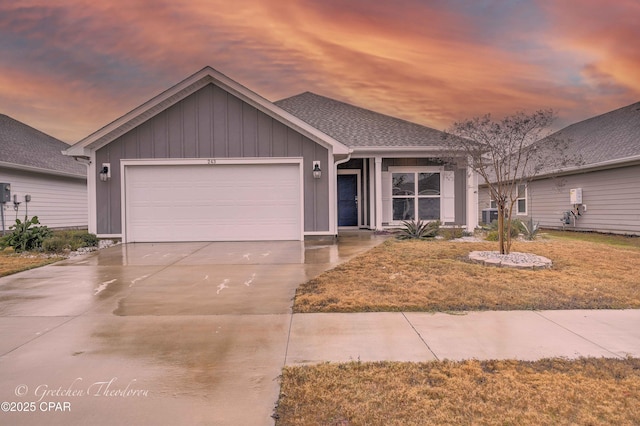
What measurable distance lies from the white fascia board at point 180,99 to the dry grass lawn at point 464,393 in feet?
30.9

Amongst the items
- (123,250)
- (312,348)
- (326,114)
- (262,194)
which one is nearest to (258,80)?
(326,114)

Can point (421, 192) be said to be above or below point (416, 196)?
above

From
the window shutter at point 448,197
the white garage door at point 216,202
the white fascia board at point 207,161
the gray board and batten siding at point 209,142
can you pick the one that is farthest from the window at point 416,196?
the white fascia board at point 207,161

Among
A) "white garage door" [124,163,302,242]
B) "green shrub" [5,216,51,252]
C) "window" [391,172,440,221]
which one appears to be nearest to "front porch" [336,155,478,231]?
"window" [391,172,440,221]

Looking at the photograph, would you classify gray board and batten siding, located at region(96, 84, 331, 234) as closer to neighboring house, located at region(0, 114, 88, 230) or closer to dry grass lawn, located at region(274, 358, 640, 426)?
neighboring house, located at region(0, 114, 88, 230)

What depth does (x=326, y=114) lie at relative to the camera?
671 inches

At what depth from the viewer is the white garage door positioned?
12469 mm

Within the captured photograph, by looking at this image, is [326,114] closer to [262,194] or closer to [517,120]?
[262,194]

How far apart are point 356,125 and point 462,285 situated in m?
10.7

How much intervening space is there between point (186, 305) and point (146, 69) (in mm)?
11778

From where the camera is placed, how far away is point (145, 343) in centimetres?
398

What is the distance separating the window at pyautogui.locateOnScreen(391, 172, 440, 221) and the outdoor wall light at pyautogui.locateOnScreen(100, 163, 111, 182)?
936 cm

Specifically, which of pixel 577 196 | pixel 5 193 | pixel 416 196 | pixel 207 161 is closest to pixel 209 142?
pixel 207 161

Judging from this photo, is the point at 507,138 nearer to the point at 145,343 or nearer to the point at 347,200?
the point at 347,200
